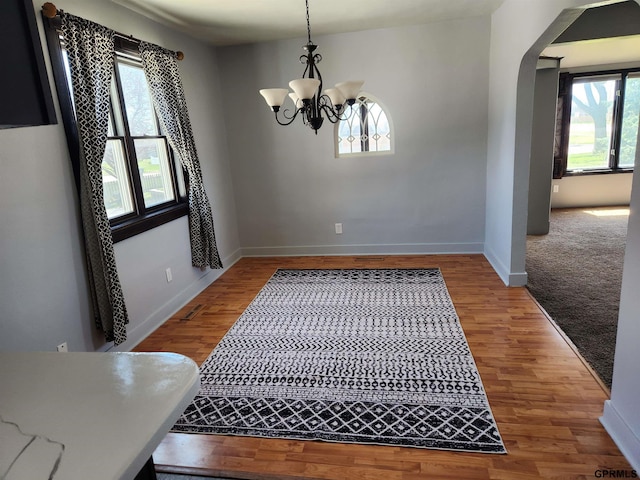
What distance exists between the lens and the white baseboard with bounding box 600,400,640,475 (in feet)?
5.52

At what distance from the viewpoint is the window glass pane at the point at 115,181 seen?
292 centimetres

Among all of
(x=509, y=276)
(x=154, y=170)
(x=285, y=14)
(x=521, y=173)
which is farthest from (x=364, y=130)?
(x=154, y=170)

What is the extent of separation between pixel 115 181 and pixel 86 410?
8.12ft

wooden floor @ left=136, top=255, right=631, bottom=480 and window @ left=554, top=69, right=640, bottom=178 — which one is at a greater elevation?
window @ left=554, top=69, right=640, bottom=178

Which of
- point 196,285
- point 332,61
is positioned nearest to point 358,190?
point 332,61

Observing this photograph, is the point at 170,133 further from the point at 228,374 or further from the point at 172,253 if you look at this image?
the point at 228,374

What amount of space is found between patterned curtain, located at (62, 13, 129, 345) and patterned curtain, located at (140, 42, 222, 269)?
54cm

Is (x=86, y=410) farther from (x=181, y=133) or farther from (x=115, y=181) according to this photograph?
(x=181, y=133)

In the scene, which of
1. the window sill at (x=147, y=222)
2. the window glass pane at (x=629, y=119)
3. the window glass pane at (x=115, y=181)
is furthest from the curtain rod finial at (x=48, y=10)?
the window glass pane at (x=629, y=119)

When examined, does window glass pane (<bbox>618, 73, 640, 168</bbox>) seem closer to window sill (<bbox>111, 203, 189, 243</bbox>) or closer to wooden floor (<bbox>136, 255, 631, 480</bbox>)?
wooden floor (<bbox>136, 255, 631, 480</bbox>)

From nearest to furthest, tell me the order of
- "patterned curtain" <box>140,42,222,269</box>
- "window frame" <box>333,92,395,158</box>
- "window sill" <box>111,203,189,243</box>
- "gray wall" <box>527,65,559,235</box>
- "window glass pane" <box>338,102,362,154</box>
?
1. "window sill" <box>111,203,189,243</box>
2. "patterned curtain" <box>140,42,222,269</box>
3. "window frame" <box>333,92,395,158</box>
4. "window glass pane" <box>338,102,362,154</box>
5. "gray wall" <box>527,65,559,235</box>

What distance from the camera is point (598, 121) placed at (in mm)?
6863

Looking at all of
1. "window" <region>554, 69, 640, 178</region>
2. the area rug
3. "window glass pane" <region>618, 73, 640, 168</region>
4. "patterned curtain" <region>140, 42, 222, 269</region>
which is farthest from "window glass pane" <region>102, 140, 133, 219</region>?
"window glass pane" <region>618, 73, 640, 168</region>

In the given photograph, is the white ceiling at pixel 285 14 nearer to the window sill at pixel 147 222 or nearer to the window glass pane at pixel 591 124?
the window sill at pixel 147 222
